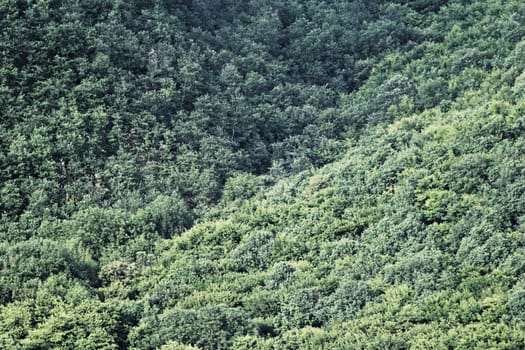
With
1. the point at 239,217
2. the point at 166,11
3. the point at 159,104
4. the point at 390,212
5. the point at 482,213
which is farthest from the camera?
the point at 166,11

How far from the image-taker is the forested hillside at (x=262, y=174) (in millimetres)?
63594

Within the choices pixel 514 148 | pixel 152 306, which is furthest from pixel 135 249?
pixel 514 148

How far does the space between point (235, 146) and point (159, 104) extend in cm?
594

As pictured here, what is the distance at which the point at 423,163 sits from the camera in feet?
243

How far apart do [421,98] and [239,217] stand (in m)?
17.3

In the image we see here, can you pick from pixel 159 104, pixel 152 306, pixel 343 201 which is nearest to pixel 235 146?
pixel 159 104

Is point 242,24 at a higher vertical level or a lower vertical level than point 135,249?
higher

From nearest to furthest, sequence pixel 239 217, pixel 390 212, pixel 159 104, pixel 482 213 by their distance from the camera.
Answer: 1. pixel 482 213
2. pixel 390 212
3. pixel 239 217
4. pixel 159 104

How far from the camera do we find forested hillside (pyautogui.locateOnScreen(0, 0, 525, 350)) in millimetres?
63594

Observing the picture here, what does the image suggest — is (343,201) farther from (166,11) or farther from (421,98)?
(166,11)

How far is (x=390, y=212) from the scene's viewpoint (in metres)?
72.1

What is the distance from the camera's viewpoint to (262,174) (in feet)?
274

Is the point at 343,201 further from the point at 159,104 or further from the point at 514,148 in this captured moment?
the point at 159,104

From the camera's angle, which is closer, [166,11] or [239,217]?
[239,217]
